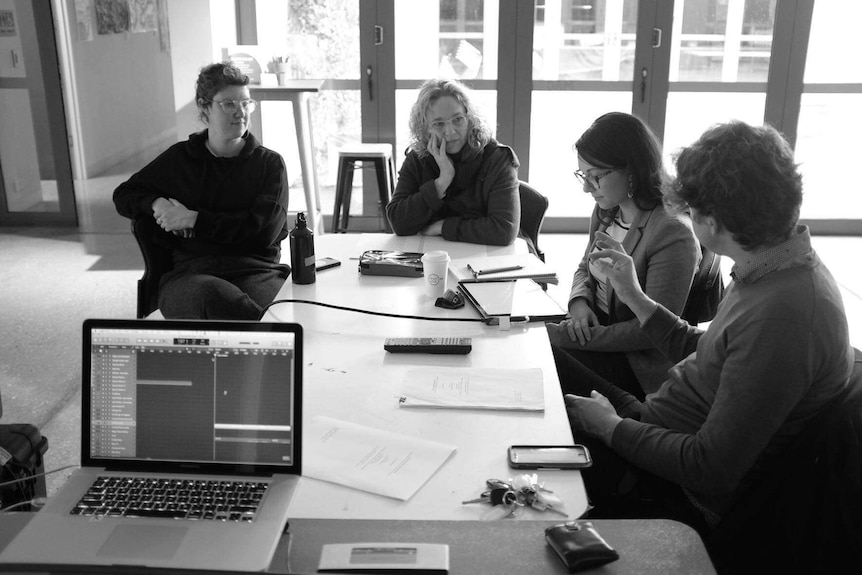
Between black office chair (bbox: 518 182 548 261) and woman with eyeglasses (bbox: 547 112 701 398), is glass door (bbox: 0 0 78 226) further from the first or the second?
woman with eyeglasses (bbox: 547 112 701 398)

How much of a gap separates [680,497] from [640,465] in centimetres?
15

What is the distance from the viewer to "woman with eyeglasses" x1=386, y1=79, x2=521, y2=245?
3268mm

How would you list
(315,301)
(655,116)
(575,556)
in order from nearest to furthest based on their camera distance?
1. (575,556)
2. (315,301)
3. (655,116)

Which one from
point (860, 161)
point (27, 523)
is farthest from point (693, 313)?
point (860, 161)

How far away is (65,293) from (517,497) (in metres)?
3.95

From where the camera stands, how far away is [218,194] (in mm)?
3230

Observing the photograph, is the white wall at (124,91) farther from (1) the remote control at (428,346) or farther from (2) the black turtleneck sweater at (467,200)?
(1) the remote control at (428,346)

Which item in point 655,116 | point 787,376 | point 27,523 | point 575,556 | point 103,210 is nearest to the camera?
point 575,556

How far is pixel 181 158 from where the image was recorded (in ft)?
10.6

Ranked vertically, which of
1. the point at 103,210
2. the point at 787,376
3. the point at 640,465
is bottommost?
the point at 103,210

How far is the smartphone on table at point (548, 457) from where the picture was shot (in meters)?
1.52

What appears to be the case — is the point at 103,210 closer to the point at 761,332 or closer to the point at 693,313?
the point at 693,313

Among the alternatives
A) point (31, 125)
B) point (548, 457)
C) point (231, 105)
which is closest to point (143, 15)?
point (31, 125)

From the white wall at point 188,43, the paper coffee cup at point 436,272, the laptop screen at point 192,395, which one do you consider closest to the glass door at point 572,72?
the white wall at point 188,43
